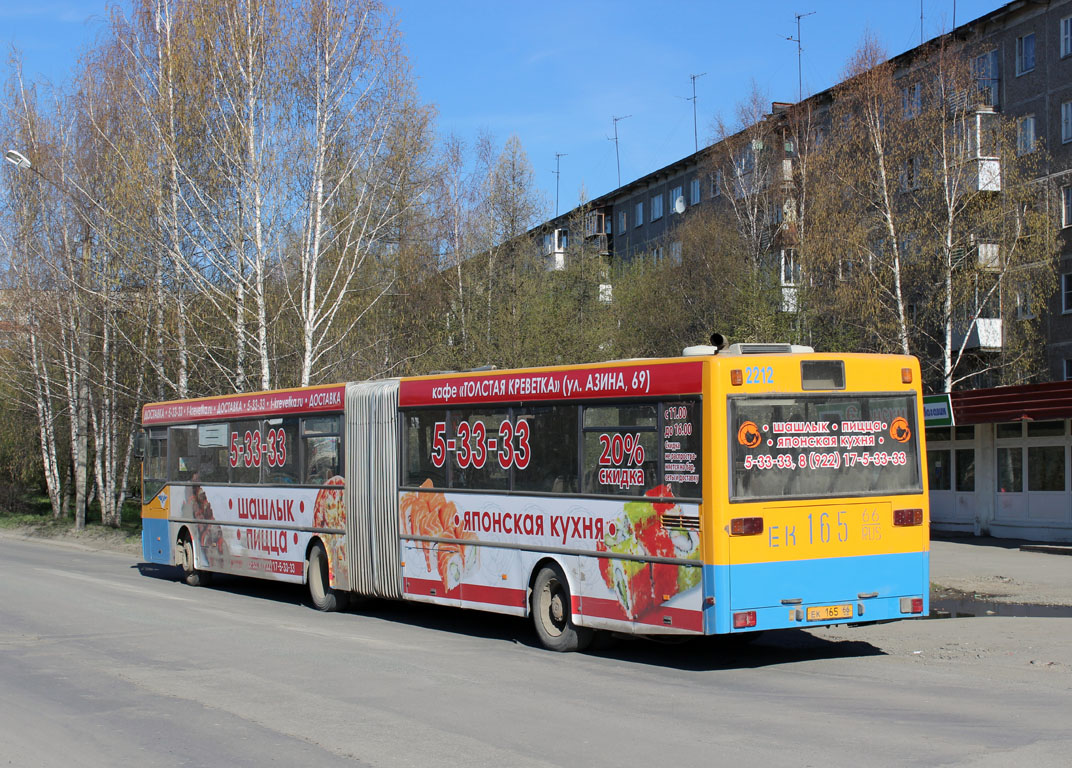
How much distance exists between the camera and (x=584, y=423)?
1145 cm

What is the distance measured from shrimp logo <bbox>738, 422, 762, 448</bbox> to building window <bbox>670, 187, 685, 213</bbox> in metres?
44.4

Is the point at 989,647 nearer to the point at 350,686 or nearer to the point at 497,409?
the point at 497,409

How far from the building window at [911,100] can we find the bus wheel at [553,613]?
2462 centimetres

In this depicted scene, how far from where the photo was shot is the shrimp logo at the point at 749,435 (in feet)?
33.0

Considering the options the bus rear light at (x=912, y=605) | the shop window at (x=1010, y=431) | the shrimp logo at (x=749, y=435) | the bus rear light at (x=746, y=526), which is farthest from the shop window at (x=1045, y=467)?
the bus rear light at (x=746, y=526)

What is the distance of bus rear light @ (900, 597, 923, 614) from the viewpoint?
10.7 metres

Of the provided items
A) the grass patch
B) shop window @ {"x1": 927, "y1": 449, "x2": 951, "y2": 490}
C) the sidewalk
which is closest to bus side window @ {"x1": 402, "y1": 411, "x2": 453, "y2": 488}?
the sidewalk

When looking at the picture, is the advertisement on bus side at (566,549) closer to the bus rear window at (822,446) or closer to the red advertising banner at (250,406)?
the bus rear window at (822,446)

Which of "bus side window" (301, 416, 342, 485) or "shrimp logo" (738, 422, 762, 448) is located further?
"bus side window" (301, 416, 342, 485)

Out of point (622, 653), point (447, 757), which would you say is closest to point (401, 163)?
point (622, 653)

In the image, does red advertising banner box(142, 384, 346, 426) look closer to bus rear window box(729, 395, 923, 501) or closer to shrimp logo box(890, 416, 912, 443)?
bus rear window box(729, 395, 923, 501)

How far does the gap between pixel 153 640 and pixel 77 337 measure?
23.6 meters

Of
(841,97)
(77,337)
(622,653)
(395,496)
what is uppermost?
(841,97)

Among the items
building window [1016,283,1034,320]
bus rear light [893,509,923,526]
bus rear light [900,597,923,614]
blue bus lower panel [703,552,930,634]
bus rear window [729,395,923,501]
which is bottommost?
bus rear light [900,597,923,614]
